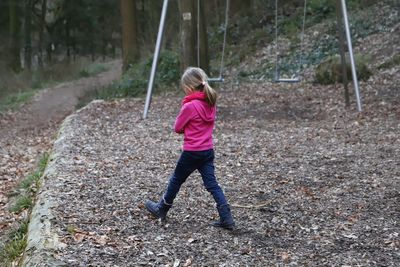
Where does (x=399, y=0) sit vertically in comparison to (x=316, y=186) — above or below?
above

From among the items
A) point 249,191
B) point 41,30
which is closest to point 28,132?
point 249,191

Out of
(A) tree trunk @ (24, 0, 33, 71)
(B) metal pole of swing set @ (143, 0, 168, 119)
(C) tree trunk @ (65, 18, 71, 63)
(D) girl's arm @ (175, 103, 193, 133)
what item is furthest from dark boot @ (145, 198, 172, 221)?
(C) tree trunk @ (65, 18, 71, 63)

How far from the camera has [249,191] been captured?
6680mm

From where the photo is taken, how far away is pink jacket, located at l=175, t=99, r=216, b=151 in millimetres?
5305

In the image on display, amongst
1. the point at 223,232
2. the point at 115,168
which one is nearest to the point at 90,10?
the point at 115,168

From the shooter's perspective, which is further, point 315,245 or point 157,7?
point 157,7

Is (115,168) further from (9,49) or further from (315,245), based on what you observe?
(9,49)

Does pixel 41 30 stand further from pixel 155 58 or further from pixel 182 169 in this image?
pixel 182 169

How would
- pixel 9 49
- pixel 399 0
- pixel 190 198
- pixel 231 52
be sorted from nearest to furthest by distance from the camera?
1. pixel 190 198
2. pixel 399 0
3. pixel 231 52
4. pixel 9 49

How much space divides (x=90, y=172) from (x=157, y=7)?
21.2 m

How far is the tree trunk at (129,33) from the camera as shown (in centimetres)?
2053

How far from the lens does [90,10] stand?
113 ft

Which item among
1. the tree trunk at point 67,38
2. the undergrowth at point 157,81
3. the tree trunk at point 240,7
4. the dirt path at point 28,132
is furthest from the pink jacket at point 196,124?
the tree trunk at point 67,38

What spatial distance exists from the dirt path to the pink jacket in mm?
2362
